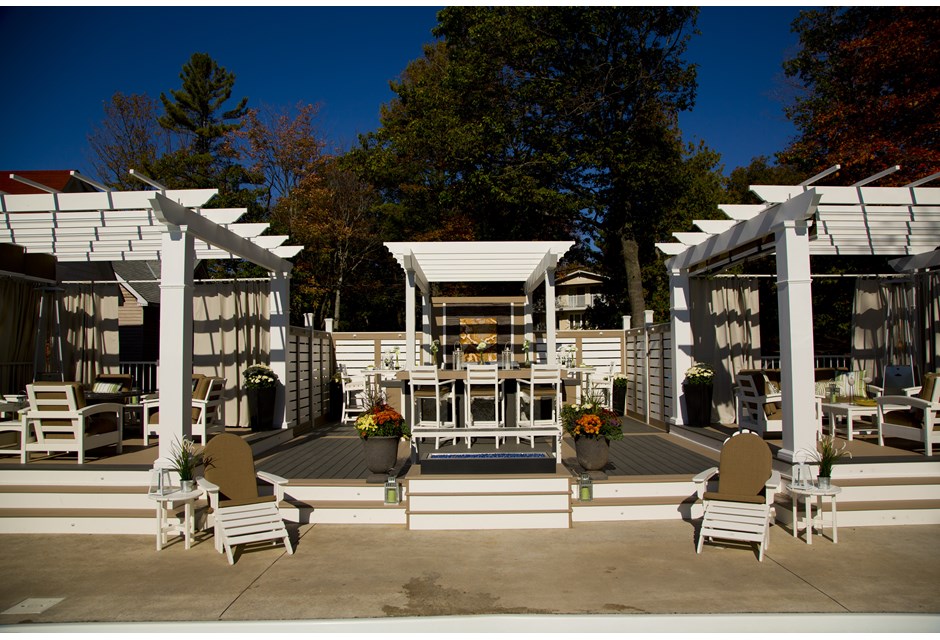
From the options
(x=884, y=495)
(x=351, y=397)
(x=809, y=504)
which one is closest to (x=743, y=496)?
(x=809, y=504)

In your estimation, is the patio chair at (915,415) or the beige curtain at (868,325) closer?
the patio chair at (915,415)

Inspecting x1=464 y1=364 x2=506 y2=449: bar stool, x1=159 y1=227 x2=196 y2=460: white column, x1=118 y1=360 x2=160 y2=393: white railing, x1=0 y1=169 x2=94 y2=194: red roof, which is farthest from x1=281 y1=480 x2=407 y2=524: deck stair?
x1=0 y1=169 x2=94 y2=194: red roof

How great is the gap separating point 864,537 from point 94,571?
6221 mm

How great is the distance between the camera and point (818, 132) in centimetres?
1451

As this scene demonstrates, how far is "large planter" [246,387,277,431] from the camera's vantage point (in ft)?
29.8

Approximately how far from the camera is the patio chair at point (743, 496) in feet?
16.4

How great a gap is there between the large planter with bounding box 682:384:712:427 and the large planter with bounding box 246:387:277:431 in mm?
5987

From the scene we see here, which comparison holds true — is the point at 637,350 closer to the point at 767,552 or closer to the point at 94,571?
the point at 767,552

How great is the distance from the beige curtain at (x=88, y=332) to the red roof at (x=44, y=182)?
202cm

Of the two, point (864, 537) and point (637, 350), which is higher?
point (637, 350)

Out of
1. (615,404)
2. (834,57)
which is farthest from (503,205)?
(834,57)

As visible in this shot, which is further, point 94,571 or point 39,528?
point 39,528

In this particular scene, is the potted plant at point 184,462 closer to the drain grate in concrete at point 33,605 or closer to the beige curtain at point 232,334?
the drain grate in concrete at point 33,605

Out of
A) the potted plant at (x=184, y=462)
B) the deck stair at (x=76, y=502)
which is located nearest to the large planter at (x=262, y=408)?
the deck stair at (x=76, y=502)
